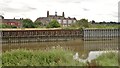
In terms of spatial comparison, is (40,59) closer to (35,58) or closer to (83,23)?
(35,58)

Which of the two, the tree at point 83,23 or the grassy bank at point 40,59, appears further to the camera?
the tree at point 83,23

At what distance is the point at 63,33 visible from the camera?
160 feet

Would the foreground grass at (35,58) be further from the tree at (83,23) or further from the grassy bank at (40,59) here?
the tree at (83,23)

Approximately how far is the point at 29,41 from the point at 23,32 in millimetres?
2670

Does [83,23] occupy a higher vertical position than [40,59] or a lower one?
higher

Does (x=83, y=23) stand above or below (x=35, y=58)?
above

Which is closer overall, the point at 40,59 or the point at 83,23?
the point at 40,59

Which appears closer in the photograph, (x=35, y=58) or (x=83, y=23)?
(x=35, y=58)

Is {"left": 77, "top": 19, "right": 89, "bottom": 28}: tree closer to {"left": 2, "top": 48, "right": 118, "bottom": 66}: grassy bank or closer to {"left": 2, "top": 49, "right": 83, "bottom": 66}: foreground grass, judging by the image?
{"left": 2, "top": 48, "right": 118, "bottom": 66}: grassy bank

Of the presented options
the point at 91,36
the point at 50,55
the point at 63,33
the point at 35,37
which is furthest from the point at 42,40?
the point at 50,55

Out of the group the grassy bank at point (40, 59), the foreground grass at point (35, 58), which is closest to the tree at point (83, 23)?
the grassy bank at point (40, 59)

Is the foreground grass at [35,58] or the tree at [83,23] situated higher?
the tree at [83,23]

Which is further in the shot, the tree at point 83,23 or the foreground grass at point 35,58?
the tree at point 83,23

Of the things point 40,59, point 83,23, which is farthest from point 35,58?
point 83,23
